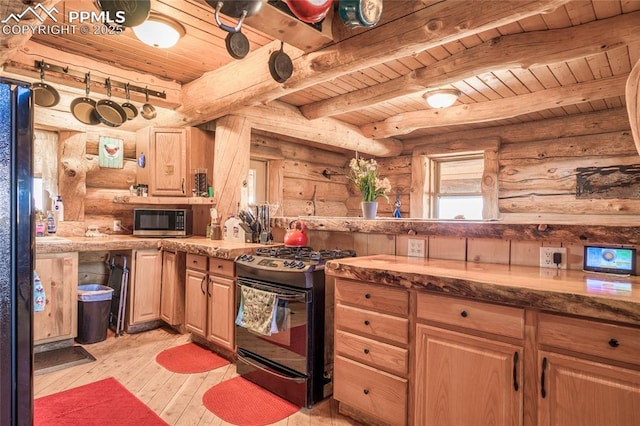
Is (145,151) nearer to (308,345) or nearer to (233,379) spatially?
(233,379)

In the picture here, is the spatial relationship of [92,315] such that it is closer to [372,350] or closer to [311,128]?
[372,350]

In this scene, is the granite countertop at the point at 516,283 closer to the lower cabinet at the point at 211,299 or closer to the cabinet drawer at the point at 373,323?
the cabinet drawer at the point at 373,323

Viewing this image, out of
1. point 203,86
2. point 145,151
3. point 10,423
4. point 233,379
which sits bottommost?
point 233,379

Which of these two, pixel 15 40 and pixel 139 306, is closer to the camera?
pixel 15 40

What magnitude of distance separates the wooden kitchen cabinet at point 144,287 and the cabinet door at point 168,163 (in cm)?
70

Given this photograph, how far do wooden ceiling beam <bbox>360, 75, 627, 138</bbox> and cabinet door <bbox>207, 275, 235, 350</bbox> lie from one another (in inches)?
115

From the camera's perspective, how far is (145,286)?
11.9ft

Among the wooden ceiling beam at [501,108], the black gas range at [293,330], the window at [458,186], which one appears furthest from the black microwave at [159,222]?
the window at [458,186]

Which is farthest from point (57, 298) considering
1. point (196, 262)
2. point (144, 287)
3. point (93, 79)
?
point (93, 79)

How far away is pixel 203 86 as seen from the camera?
3.55 meters

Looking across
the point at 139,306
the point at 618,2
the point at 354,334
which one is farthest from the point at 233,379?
the point at 618,2

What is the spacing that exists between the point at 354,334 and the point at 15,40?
8.45ft

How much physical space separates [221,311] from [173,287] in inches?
33.0

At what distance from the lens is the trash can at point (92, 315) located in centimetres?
337
